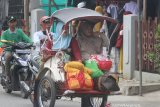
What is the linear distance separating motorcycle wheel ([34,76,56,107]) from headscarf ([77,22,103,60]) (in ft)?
2.46

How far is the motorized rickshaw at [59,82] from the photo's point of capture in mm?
8766

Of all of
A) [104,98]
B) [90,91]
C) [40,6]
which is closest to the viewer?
[90,91]

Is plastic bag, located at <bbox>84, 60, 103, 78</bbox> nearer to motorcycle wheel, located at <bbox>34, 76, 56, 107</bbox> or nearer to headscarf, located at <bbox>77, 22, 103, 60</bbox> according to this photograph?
headscarf, located at <bbox>77, 22, 103, 60</bbox>

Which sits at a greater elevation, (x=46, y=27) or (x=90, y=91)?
(x=46, y=27)

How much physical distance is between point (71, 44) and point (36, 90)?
3.71 feet

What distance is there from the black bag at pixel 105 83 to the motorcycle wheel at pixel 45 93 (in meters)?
0.72

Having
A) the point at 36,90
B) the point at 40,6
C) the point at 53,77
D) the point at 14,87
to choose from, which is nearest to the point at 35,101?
the point at 36,90

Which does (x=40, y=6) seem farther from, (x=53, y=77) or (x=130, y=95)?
(x=53, y=77)

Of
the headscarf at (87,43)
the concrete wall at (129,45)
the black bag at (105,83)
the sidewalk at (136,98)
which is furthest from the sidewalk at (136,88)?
the black bag at (105,83)

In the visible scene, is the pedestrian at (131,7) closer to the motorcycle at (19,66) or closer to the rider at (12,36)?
the rider at (12,36)

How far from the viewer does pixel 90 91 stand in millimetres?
8656

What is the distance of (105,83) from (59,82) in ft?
2.49

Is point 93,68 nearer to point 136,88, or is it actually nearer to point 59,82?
point 59,82

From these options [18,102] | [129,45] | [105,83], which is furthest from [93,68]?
[129,45]
